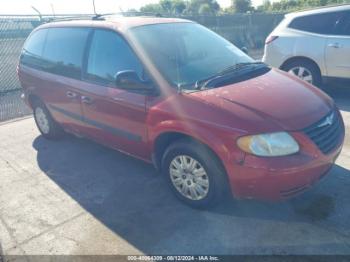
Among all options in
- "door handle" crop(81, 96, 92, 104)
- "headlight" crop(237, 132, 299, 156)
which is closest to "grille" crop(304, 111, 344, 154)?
"headlight" crop(237, 132, 299, 156)

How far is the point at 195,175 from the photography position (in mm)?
3229

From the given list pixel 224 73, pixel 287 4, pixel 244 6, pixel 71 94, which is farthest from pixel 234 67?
pixel 244 6

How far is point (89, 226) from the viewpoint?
10.8ft

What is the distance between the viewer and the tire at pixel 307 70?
644 cm

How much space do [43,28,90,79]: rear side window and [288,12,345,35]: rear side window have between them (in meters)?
4.29

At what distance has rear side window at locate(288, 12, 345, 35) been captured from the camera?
6.14m

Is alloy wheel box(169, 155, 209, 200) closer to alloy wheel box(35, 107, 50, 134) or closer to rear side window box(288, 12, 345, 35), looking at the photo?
alloy wheel box(35, 107, 50, 134)

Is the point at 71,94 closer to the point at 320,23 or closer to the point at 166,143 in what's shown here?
the point at 166,143

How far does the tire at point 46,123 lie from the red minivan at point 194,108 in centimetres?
73

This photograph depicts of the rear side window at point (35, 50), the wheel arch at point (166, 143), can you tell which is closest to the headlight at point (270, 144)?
the wheel arch at point (166, 143)

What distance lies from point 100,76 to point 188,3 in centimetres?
5577

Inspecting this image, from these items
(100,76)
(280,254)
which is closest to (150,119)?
(100,76)

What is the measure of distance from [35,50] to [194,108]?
3.29 m

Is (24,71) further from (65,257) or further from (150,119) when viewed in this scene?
(65,257)
